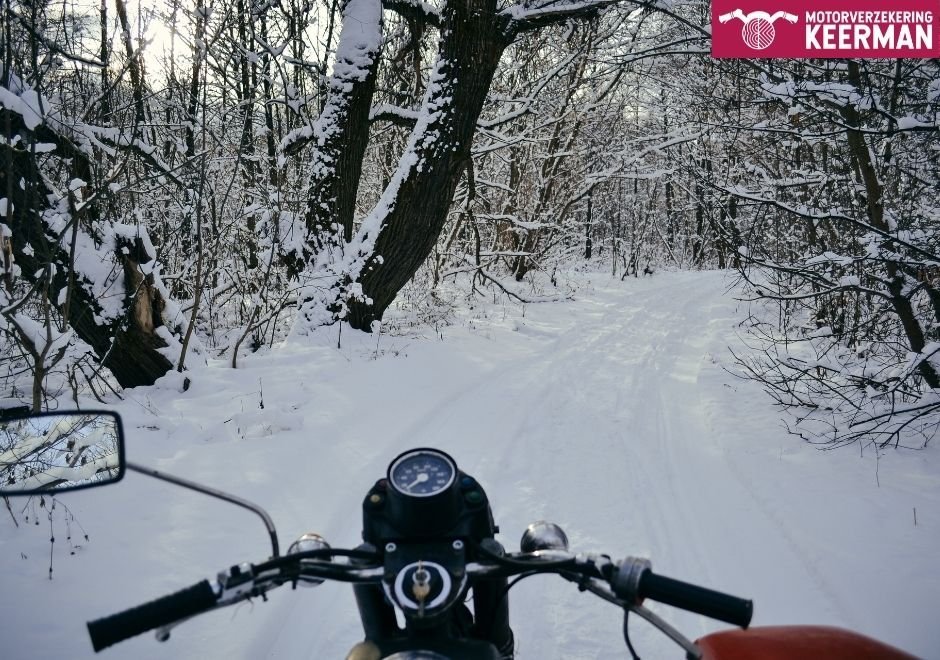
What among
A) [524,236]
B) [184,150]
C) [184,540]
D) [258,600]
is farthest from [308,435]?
[524,236]

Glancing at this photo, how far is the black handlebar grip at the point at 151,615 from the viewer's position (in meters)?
1.13

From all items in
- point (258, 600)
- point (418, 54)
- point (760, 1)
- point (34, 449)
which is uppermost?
point (418, 54)

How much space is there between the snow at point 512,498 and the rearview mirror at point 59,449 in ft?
3.22

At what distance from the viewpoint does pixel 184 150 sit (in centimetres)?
875

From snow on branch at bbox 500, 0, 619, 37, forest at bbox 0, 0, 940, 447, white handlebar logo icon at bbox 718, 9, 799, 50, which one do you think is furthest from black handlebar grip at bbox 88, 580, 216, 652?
snow on branch at bbox 500, 0, 619, 37

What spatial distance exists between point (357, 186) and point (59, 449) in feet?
22.5

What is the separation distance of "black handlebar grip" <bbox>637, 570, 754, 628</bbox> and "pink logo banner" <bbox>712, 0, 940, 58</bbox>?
5.64 metres

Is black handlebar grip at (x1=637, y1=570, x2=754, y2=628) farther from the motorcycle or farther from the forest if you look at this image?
the forest

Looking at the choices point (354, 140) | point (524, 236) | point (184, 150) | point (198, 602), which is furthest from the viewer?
point (524, 236)

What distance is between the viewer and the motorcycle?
1207 millimetres

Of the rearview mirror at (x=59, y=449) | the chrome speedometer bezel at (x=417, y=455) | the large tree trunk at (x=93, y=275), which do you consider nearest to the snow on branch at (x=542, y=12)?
the large tree trunk at (x=93, y=275)

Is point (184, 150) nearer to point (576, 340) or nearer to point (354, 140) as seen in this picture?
point (354, 140)

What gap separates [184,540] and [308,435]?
180 centimetres

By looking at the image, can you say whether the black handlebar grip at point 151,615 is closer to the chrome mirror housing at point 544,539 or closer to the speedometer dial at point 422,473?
the speedometer dial at point 422,473
